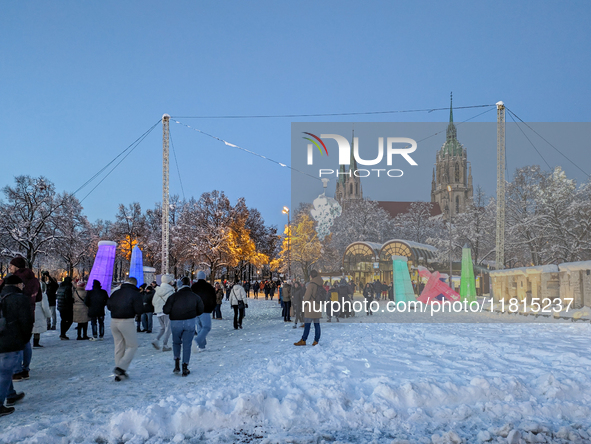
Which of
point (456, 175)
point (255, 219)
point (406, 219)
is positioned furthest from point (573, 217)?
point (456, 175)

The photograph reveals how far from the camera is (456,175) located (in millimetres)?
89375

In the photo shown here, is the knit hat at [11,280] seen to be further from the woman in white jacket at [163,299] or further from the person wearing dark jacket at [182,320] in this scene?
the woman in white jacket at [163,299]

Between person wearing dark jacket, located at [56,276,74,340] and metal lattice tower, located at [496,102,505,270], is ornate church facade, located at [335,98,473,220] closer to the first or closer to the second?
metal lattice tower, located at [496,102,505,270]

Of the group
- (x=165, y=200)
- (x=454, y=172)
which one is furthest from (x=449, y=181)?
(x=165, y=200)

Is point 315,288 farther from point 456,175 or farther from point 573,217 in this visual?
point 456,175

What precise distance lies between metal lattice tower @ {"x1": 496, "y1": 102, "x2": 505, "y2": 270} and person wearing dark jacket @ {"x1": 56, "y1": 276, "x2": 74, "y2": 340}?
1895 centimetres

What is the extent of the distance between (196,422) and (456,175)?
91132 mm

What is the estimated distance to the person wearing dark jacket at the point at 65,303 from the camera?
1143cm

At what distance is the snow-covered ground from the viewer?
4.73m

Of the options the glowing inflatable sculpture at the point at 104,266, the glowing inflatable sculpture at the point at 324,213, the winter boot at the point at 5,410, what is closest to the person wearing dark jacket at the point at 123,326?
the winter boot at the point at 5,410

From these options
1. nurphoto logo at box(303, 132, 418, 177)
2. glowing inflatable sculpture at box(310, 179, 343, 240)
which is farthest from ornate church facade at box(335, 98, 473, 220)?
nurphoto logo at box(303, 132, 418, 177)

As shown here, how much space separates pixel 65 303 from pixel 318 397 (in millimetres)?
8313

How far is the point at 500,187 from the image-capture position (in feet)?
74.3

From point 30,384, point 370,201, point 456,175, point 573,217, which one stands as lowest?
point 30,384
